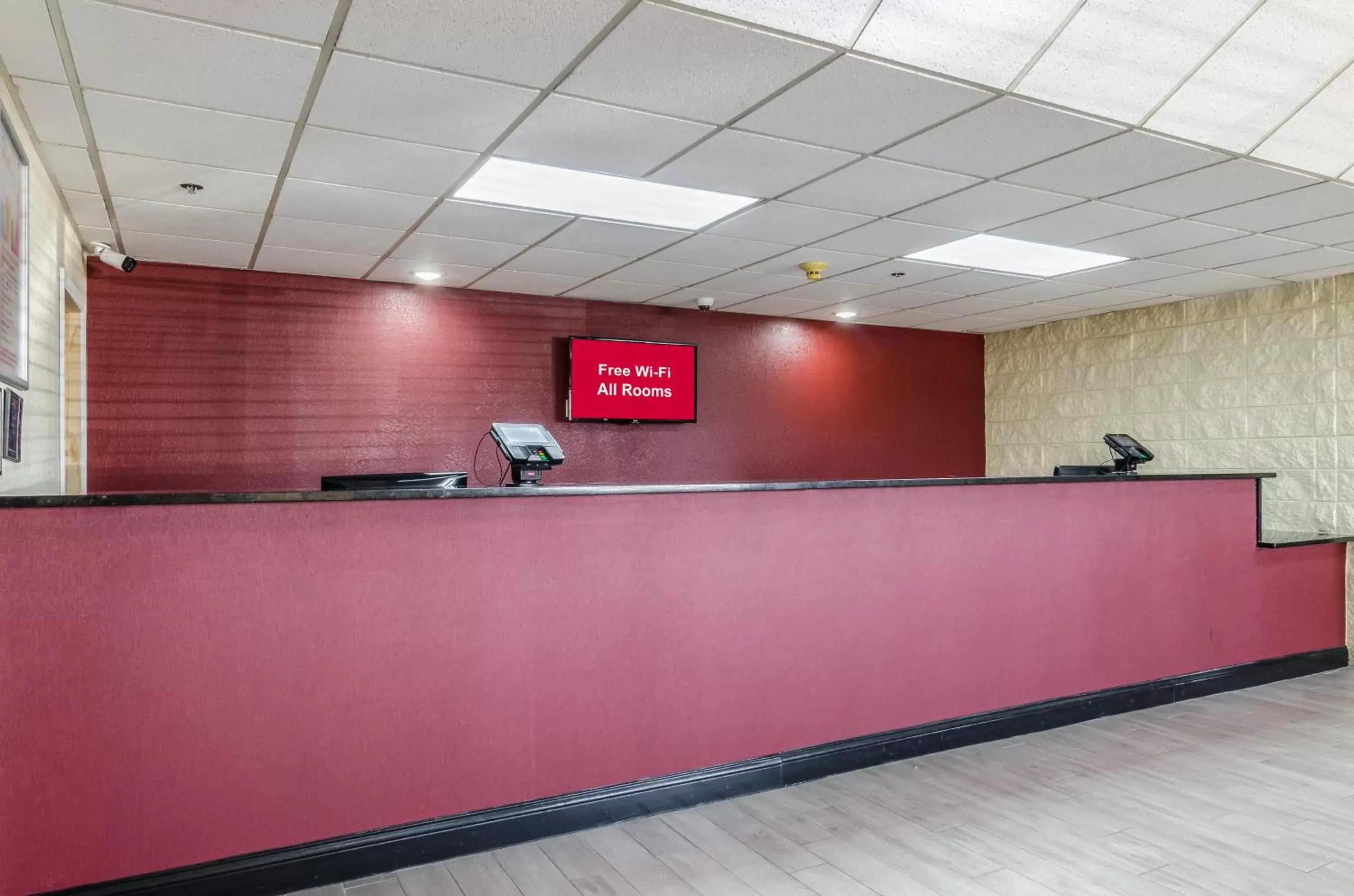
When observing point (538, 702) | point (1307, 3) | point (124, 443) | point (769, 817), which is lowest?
point (769, 817)

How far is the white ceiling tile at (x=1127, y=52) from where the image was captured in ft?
8.99

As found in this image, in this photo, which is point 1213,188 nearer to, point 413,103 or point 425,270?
point 413,103

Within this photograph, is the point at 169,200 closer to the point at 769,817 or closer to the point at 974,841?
the point at 769,817

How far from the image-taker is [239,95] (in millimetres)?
2955

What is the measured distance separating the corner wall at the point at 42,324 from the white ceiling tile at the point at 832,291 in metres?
4.26

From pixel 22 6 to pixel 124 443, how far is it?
11.3 feet

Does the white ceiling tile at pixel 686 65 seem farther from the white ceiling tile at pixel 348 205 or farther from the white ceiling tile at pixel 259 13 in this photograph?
the white ceiling tile at pixel 348 205

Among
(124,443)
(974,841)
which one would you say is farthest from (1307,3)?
(124,443)

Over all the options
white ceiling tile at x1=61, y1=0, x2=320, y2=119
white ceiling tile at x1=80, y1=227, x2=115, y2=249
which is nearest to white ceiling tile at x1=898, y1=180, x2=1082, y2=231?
white ceiling tile at x1=61, y1=0, x2=320, y2=119

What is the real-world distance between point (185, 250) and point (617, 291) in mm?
2683

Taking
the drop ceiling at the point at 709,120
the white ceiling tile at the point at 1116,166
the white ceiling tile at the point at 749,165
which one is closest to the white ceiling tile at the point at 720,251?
the drop ceiling at the point at 709,120

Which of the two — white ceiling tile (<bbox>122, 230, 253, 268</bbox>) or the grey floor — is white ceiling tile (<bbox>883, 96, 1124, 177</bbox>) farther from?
white ceiling tile (<bbox>122, 230, 253, 268</bbox>)

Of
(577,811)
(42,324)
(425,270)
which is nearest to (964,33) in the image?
(577,811)

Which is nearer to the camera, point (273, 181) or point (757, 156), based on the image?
point (757, 156)
